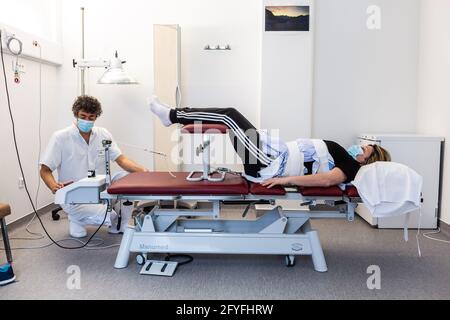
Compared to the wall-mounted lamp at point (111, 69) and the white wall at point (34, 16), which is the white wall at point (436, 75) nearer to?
the wall-mounted lamp at point (111, 69)

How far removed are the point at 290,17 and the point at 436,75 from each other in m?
1.31

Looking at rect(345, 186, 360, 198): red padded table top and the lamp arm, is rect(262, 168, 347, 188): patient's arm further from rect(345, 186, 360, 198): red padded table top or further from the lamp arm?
the lamp arm

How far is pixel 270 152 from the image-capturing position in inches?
95.4

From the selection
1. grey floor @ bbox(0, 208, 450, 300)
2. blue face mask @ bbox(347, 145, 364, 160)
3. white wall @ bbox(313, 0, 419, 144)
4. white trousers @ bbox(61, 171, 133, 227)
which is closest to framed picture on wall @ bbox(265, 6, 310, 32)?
white wall @ bbox(313, 0, 419, 144)

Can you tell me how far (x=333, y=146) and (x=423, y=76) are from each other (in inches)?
70.6

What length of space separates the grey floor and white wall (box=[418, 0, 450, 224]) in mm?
921

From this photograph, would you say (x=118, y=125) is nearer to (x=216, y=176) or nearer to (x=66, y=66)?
(x=66, y=66)

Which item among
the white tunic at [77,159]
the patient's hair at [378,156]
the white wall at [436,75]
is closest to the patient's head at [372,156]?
the patient's hair at [378,156]

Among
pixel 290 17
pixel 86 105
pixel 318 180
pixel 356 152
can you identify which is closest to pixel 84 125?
pixel 86 105

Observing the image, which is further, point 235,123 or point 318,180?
point 235,123

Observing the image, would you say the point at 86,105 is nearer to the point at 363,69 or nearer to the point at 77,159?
the point at 77,159

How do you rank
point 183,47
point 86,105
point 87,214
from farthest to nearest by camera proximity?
point 183,47
point 87,214
point 86,105

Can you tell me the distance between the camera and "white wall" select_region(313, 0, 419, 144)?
12.0 feet
